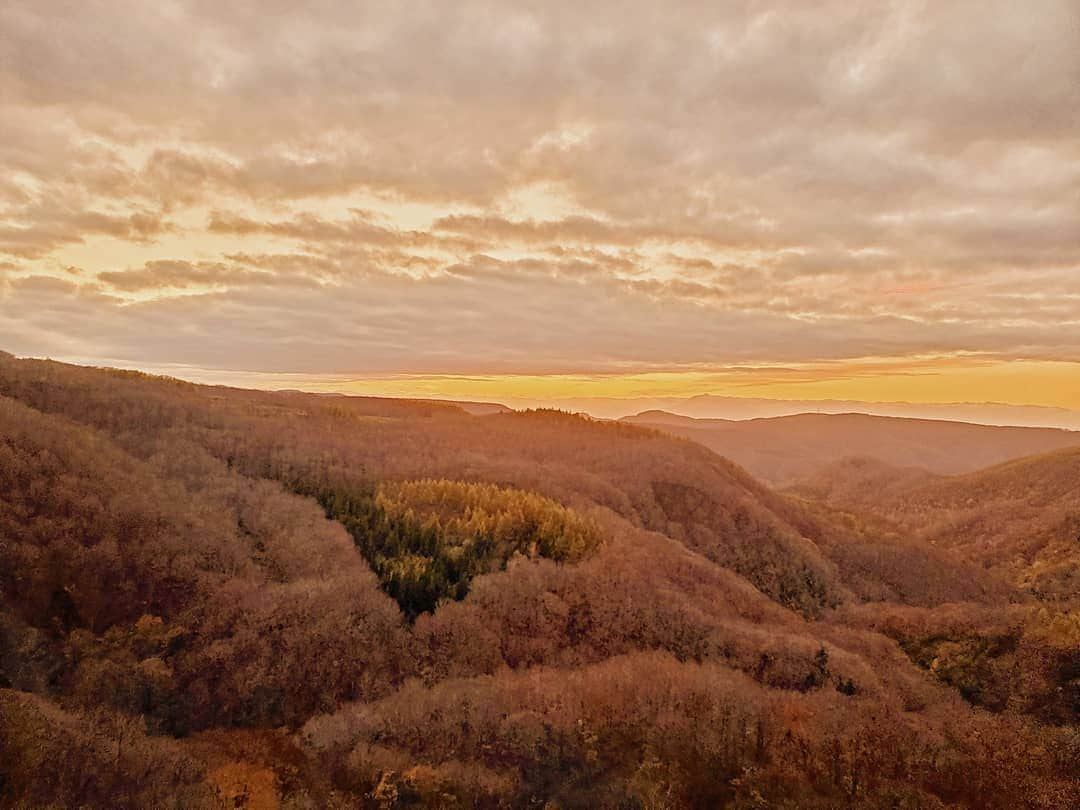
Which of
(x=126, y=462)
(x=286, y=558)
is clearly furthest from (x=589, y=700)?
(x=126, y=462)

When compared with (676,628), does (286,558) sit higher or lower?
higher

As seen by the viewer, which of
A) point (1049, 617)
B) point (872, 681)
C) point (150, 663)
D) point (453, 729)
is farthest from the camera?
point (1049, 617)

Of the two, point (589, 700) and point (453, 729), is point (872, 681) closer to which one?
point (589, 700)

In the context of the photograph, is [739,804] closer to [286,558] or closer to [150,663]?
[150,663]

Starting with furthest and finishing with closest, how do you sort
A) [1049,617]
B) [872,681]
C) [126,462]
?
1. [126,462]
2. [1049,617]
3. [872,681]

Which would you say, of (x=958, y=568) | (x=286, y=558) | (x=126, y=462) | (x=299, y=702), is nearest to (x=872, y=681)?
(x=299, y=702)

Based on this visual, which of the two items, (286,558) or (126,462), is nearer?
(286,558)

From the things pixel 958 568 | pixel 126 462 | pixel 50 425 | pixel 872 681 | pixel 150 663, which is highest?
pixel 50 425
